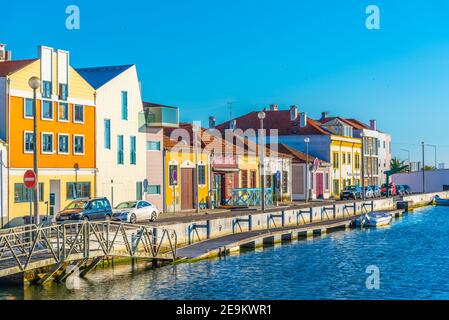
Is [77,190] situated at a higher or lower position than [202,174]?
lower

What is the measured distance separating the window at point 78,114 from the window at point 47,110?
229 centimetres

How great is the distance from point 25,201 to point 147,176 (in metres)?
12.4

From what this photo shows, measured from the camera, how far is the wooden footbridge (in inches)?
1081

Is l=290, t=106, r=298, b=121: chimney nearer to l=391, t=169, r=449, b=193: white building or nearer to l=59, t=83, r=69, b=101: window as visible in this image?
l=391, t=169, r=449, b=193: white building

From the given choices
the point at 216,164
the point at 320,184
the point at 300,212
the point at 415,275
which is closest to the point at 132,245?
the point at 415,275

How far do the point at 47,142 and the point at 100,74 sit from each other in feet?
29.7

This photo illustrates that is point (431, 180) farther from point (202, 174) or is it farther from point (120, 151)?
point (120, 151)

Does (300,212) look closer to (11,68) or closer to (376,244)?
(376,244)

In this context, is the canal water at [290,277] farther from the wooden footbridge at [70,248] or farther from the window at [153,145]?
the window at [153,145]

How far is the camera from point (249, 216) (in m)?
48.5

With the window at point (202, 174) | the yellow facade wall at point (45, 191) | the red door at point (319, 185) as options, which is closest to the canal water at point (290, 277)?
the yellow facade wall at point (45, 191)

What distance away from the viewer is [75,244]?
30.4 meters


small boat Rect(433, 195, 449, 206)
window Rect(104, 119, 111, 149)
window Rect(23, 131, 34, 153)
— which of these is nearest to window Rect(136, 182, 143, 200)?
window Rect(104, 119, 111, 149)

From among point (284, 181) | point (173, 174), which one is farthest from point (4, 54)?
point (284, 181)
